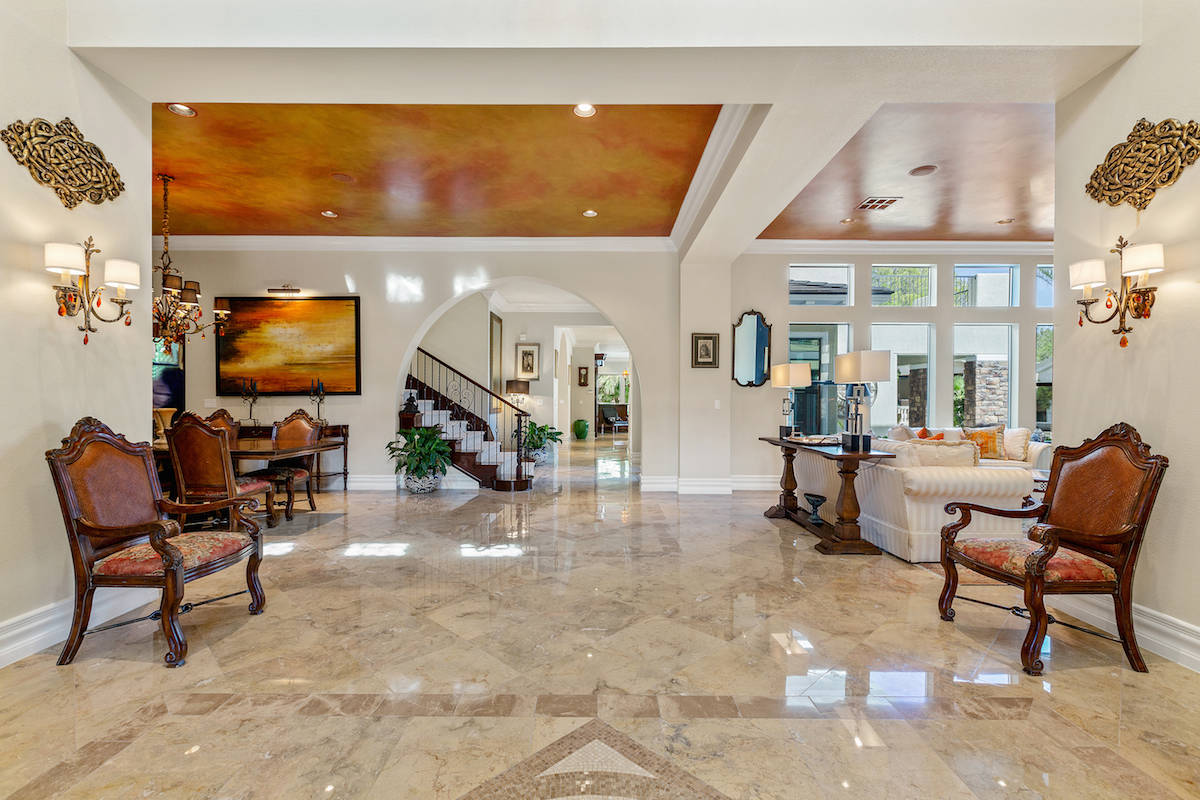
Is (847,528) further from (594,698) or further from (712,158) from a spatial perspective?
(712,158)

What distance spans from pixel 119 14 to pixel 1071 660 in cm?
540

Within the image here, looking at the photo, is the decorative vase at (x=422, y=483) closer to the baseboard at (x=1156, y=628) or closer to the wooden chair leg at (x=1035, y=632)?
the wooden chair leg at (x=1035, y=632)

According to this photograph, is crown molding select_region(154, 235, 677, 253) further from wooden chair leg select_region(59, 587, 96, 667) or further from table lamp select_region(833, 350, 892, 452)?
wooden chair leg select_region(59, 587, 96, 667)

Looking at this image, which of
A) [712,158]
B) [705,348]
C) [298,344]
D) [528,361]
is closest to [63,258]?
[712,158]

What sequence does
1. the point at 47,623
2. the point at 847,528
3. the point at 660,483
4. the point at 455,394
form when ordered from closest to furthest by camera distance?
1. the point at 47,623
2. the point at 847,528
3. the point at 660,483
4. the point at 455,394

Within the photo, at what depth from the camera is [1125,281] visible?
2.63 metres

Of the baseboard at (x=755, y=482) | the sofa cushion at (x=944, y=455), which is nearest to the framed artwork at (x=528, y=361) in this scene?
the baseboard at (x=755, y=482)

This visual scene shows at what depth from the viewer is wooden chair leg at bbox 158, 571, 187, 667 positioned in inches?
93.4

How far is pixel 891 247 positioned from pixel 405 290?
6412 millimetres

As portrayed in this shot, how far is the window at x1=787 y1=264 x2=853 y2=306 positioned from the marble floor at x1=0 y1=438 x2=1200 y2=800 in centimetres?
462

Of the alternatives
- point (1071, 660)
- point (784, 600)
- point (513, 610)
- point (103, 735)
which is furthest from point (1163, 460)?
point (103, 735)

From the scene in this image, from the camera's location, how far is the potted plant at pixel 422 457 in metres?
6.53

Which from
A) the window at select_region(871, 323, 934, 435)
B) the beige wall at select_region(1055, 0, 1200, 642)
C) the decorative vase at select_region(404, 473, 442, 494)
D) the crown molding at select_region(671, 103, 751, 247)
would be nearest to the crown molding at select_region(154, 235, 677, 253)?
the crown molding at select_region(671, 103, 751, 247)

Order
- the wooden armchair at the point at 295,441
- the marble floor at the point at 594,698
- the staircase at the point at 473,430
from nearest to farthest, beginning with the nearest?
the marble floor at the point at 594,698 → the wooden armchair at the point at 295,441 → the staircase at the point at 473,430
